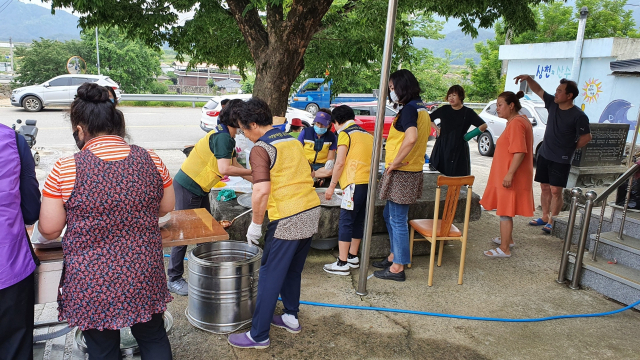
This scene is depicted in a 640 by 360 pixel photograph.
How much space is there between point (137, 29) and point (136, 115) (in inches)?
489

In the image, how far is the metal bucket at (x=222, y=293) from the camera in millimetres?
3354

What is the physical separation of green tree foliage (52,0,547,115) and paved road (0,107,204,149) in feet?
12.7

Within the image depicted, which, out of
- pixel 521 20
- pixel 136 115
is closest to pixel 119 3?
pixel 521 20

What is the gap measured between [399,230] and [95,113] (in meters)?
2.90

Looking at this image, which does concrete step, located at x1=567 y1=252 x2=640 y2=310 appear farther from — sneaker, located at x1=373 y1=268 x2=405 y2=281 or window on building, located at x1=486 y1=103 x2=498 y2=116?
window on building, located at x1=486 y1=103 x2=498 y2=116

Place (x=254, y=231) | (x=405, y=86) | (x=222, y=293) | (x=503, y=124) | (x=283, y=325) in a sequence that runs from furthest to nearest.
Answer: (x=503, y=124), (x=405, y=86), (x=283, y=325), (x=222, y=293), (x=254, y=231)

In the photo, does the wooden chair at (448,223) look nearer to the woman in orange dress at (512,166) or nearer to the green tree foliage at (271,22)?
the woman in orange dress at (512,166)

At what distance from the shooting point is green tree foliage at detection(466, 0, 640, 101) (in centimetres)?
2666

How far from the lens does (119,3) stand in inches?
230

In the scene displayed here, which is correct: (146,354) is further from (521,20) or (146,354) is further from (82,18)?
(521,20)

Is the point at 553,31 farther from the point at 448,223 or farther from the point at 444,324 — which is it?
the point at 444,324

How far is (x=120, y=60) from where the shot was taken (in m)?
28.7

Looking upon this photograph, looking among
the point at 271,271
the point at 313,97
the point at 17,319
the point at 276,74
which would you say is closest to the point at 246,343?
the point at 271,271

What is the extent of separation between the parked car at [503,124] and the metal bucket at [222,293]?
9.59 meters
